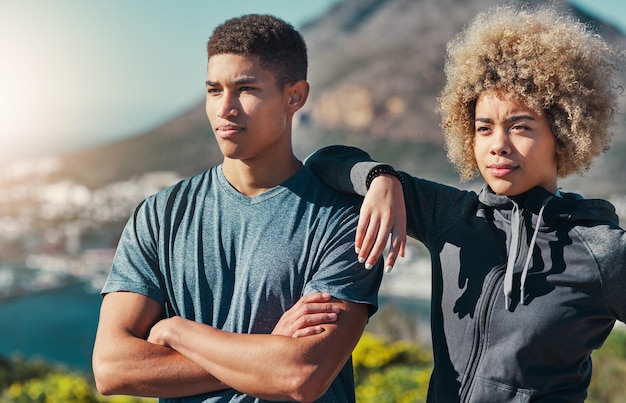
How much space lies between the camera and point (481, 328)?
1897 millimetres

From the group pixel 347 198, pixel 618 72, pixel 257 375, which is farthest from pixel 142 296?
pixel 618 72

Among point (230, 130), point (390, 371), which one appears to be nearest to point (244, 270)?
point (230, 130)

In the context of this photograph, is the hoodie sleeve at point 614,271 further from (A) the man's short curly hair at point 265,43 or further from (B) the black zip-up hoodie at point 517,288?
(A) the man's short curly hair at point 265,43

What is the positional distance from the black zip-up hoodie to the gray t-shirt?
114 mm

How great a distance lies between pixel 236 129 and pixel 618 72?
0.91 m

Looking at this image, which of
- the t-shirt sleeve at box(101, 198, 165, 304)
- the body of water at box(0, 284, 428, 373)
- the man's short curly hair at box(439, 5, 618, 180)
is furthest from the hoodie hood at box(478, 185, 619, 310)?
the body of water at box(0, 284, 428, 373)

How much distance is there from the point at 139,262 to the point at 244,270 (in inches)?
9.6

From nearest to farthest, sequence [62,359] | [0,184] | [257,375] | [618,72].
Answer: [257,375], [618,72], [62,359], [0,184]

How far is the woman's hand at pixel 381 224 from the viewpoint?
1.82 m

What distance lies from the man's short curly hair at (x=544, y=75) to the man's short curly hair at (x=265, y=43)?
385 millimetres

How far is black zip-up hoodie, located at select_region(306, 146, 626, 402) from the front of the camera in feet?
6.01

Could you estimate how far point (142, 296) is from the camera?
75.6 inches

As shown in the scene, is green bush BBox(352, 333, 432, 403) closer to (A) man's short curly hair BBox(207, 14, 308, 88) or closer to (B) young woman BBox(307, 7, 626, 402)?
(B) young woman BBox(307, 7, 626, 402)

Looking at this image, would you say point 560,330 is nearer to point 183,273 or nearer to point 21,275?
point 183,273
